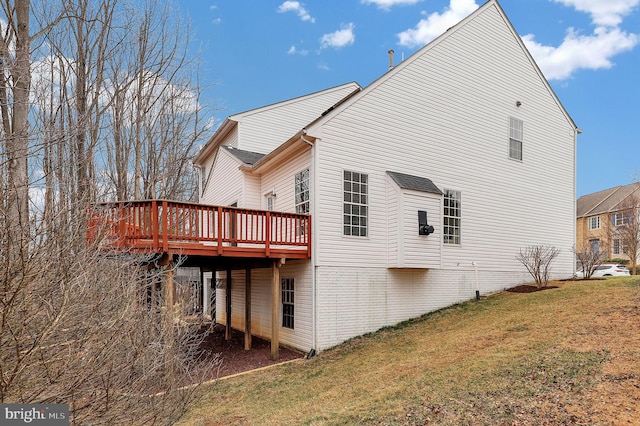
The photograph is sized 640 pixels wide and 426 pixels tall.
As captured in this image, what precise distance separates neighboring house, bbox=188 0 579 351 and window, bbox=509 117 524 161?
0.17 feet

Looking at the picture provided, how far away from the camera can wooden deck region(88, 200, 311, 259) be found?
7938 mm

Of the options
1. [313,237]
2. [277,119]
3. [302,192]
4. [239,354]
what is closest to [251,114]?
[277,119]

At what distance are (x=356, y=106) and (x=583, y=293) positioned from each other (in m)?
7.77

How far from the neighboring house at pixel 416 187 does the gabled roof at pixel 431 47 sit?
0.05 meters

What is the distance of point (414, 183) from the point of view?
10.6 m

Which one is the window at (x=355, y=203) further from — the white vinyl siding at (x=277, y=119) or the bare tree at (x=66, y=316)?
the white vinyl siding at (x=277, y=119)

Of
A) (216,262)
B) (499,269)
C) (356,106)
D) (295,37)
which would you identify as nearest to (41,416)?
(216,262)

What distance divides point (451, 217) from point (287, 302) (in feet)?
18.1

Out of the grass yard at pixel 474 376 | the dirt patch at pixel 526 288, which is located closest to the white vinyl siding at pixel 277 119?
the grass yard at pixel 474 376

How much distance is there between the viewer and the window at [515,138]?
533 inches

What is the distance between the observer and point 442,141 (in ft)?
39.1

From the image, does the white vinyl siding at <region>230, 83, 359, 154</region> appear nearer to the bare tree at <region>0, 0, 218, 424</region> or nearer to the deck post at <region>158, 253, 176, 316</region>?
the bare tree at <region>0, 0, 218, 424</region>

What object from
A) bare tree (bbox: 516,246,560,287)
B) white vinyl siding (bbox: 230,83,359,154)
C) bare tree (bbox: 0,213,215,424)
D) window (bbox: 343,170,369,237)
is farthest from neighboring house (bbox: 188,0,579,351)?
bare tree (bbox: 0,213,215,424)

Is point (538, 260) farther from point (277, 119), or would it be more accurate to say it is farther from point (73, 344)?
point (73, 344)
